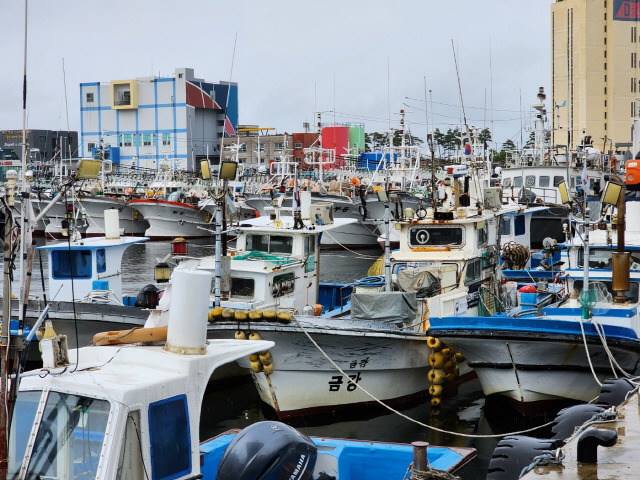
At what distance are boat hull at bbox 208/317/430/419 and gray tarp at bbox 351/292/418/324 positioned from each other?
0.31 meters

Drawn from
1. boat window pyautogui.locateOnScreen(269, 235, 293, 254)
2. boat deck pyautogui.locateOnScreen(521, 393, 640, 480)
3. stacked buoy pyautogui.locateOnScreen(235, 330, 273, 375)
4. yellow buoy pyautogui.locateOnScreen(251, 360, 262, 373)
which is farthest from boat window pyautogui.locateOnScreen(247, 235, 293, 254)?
boat deck pyautogui.locateOnScreen(521, 393, 640, 480)

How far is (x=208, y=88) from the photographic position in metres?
83.2

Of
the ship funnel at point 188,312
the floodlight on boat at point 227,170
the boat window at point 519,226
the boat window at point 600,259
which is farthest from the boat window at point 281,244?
the boat window at point 519,226

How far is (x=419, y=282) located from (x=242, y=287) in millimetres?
3293

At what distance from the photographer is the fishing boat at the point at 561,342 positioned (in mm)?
13844

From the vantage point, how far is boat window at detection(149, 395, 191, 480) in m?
6.73

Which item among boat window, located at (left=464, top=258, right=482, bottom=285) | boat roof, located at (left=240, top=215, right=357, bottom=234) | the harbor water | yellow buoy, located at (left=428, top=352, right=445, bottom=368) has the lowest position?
the harbor water

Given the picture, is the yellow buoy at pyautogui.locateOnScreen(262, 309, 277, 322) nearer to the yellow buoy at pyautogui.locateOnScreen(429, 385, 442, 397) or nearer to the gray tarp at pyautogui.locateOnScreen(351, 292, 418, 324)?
the gray tarp at pyautogui.locateOnScreen(351, 292, 418, 324)

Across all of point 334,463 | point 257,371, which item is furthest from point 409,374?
point 334,463

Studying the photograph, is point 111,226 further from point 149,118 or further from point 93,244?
point 149,118

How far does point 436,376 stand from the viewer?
609 inches

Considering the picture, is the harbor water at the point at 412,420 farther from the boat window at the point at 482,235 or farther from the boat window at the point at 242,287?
the boat window at the point at 482,235

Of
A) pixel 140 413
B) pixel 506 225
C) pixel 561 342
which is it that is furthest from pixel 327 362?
pixel 506 225

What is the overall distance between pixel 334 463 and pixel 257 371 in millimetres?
5746
